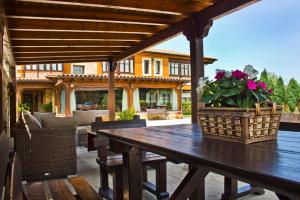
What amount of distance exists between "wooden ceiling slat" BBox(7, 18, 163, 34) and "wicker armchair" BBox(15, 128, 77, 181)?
1.60 m

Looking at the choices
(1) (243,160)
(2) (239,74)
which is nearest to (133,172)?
(2) (239,74)

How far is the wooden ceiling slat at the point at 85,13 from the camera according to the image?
3453mm

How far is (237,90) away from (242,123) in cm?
21

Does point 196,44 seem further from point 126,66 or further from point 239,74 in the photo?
point 126,66

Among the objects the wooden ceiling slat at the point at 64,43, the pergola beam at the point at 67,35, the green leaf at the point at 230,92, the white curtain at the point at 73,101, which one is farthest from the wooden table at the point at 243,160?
the white curtain at the point at 73,101

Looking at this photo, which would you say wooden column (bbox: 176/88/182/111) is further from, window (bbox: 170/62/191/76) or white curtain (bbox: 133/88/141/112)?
white curtain (bbox: 133/88/141/112)

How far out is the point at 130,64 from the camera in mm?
19812

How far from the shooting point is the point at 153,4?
3.51 m

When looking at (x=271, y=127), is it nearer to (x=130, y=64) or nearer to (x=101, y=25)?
(x=101, y=25)

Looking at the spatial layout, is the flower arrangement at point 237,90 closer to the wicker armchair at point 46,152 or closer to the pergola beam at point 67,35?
the wicker armchair at point 46,152

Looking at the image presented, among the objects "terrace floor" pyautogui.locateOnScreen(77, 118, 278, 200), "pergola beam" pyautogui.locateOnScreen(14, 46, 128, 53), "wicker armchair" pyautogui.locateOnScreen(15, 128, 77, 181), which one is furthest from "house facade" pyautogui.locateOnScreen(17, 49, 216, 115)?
"wicker armchair" pyautogui.locateOnScreen(15, 128, 77, 181)

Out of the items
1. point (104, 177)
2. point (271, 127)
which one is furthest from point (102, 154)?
point (271, 127)

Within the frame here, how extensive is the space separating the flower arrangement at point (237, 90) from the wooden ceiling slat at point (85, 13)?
266cm

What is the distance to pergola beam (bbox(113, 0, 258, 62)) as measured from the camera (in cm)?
320
